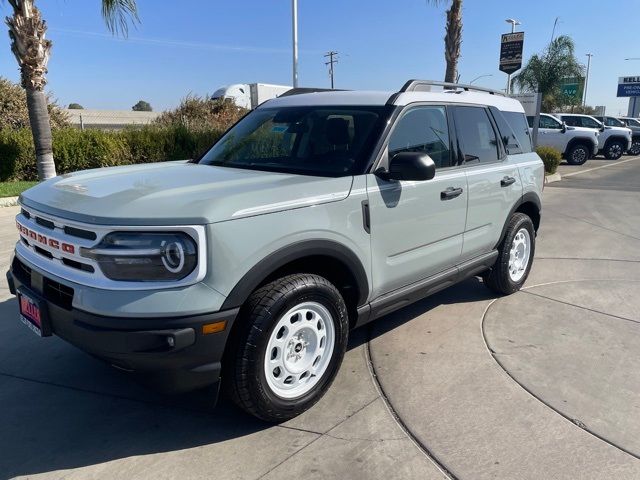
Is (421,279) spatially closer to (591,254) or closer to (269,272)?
(269,272)

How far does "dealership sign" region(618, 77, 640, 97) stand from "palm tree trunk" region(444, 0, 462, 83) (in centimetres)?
5484

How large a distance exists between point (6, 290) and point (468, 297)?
452cm

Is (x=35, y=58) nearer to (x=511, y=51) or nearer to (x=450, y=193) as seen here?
(x=450, y=193)

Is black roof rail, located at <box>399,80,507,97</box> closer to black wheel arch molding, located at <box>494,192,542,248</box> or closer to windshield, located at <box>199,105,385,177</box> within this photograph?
windshield, located at <box>199,105,385,177</box>

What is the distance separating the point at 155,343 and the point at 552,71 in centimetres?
3504

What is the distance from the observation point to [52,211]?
2.72 m

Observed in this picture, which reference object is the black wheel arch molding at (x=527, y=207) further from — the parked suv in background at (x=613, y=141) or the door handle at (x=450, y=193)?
the parked suv in background at (x=613, y=141)

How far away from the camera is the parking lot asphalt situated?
2627 millimetres

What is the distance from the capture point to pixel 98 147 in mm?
11852

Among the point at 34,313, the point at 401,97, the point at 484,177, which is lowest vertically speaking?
the point at 34,313

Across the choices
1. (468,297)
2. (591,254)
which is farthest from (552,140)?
(468,297)

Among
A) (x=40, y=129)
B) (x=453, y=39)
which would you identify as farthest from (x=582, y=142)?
(x=40, y=129)

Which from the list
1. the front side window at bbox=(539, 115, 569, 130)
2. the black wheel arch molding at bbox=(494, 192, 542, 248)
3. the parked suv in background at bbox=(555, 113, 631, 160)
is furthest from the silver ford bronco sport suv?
the parked suv in background at bbox=(555, 113, 631, 160)

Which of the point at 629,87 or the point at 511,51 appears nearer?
the point at 511,51
